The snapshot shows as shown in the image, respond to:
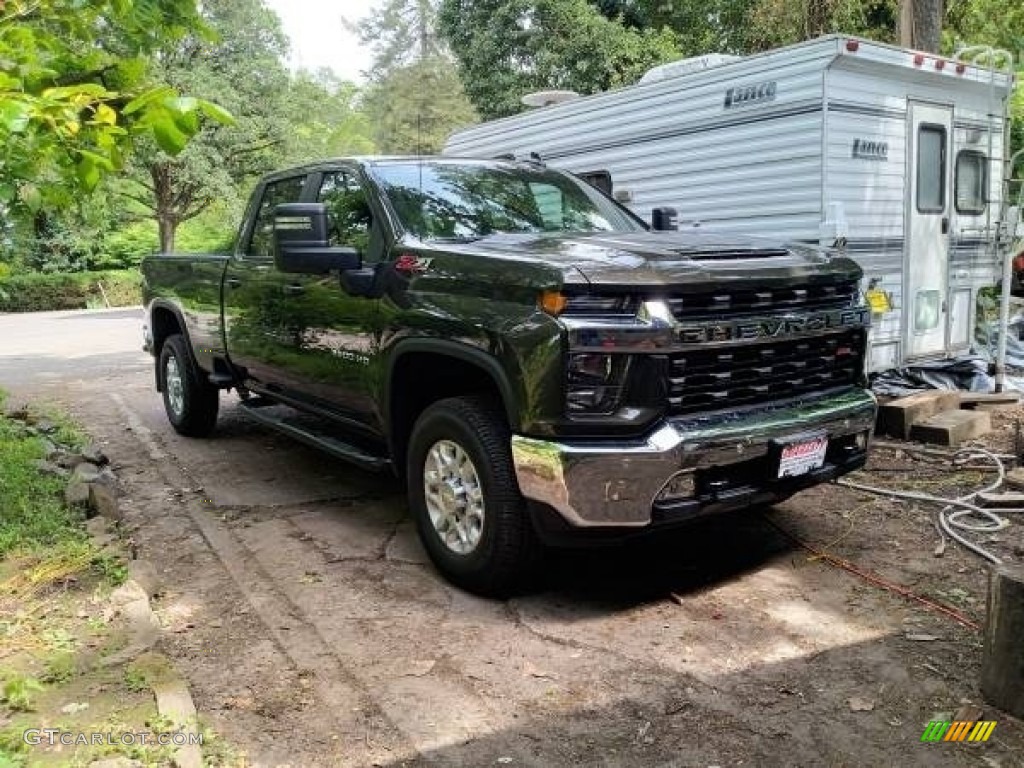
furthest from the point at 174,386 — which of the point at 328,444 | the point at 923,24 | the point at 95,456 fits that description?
the point at 923,24

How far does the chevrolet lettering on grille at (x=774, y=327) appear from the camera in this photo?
11.5 ft

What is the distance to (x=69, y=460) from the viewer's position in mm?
5934

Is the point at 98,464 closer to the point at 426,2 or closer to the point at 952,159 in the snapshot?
the point at 952,159

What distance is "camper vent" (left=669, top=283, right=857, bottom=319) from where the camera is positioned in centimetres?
350

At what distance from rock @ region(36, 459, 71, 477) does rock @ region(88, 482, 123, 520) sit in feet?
1.64

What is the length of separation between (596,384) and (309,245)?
1.74m

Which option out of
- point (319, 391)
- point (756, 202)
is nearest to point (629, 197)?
point (756, 202)

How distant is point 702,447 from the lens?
3.43 meters

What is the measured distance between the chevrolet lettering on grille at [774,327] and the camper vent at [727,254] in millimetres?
A: 312

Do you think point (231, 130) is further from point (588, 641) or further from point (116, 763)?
point (116, 763)
